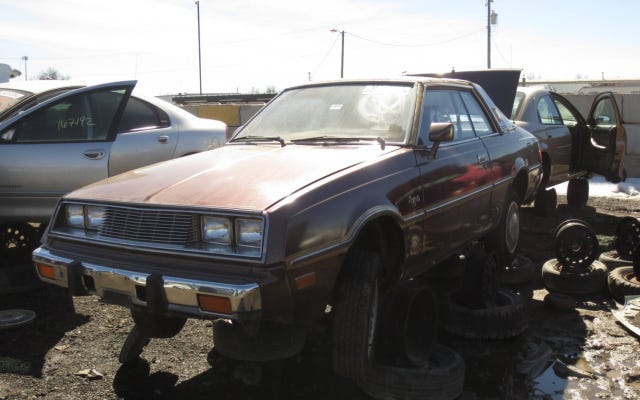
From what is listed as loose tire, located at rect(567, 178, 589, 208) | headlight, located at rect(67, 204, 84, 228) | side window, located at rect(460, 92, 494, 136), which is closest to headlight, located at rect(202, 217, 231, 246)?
headlight, located at rect(67, 204, 84, 228)

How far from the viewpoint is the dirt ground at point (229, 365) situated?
10.6 ft

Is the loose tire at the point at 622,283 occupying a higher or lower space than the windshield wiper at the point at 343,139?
lower

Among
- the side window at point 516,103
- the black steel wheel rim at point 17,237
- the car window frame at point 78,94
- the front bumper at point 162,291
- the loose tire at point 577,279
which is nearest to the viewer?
the front bumper at point 162,291

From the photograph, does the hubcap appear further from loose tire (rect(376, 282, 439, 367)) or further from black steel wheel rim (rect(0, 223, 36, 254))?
black steel wheel rim (rect(0, 223, 36, 254))

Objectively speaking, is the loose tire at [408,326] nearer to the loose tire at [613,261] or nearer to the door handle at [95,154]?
the loose tire at [613,261]

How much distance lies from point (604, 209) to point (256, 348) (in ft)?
24.2

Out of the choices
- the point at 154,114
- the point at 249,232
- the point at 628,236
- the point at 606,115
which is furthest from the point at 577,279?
the point at 606,115

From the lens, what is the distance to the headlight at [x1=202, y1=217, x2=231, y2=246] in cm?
272

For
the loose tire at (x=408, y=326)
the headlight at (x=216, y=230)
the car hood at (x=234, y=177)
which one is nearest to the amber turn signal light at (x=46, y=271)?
the car hood at (x=234, y=177)

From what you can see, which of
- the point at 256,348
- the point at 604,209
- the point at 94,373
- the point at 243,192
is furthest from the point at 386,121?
the point at 604,209

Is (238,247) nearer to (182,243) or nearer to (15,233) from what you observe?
(182,243)

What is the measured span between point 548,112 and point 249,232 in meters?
6.72

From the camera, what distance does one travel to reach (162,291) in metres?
2.69

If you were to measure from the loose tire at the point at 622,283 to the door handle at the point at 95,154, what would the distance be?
173 inches
